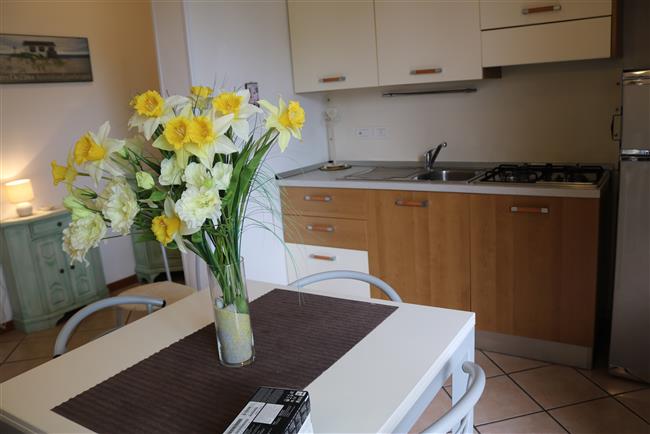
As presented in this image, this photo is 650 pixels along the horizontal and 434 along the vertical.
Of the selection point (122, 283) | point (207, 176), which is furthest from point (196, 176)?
point (122, 283)

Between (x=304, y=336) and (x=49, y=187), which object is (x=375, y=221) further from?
(x=49, y=187)

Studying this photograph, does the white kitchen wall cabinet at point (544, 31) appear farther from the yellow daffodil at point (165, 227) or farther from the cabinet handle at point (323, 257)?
the yellow daffodil at point (165, 227)

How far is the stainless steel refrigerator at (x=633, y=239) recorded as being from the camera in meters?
2.24

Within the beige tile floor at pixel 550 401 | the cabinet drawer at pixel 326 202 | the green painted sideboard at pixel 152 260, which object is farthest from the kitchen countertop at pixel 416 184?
the green painted sideboard at pixel 152 260

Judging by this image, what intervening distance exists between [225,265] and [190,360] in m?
0.28

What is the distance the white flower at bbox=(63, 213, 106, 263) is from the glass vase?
10.0 inches

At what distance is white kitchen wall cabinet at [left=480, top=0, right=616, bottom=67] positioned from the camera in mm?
2523

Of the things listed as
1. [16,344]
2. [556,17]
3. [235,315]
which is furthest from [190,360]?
[16,344]

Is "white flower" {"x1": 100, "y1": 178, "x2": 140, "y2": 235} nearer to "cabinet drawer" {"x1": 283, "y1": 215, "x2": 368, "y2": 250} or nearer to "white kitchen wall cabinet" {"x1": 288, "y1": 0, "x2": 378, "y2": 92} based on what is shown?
"cabinet drawer" {"x1": 283, "y1": 215, "x2": 368, "y2": 250}

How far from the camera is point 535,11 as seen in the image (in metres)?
2.63

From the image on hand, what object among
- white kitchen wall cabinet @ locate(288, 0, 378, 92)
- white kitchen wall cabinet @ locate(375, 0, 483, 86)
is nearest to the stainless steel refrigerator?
white kitchen wall cabinet @ locate(375, 0, 483, 86)

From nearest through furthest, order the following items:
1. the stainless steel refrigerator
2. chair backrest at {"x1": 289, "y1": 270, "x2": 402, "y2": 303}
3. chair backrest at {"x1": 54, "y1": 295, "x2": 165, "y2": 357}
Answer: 1. chair backrest at {"x1": 54, "y1": 295, "x2": 165, "y2": 357}
2. chair backrest at {"x1": 289, "y1": 270, "x2": 402, "y2": 303}
3. the stainless steel refrigerator

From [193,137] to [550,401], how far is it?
Result: 2053 mm

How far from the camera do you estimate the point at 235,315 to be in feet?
4.18
